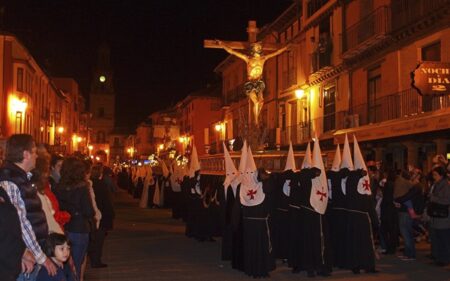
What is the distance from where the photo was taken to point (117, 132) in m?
136

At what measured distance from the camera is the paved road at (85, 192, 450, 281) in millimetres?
9742

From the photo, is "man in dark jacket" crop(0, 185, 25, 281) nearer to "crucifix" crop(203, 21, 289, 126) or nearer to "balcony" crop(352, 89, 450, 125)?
"crucifix" crop(203, 21, 289, 126)

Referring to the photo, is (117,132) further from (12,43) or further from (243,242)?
(243,242)

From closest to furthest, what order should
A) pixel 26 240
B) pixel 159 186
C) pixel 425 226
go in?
1. pixel 26 240
2. pixel 425 226
3. pixel 159 186

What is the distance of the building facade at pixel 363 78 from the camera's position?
18.3 metres

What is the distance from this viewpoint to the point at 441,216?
414 inches

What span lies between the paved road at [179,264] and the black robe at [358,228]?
0.24 m

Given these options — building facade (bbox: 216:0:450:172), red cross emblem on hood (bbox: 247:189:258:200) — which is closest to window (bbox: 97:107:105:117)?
building facade (bbox: 216:0:450:172)

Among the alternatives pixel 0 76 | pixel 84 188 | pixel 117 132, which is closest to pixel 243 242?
pixel 84 188

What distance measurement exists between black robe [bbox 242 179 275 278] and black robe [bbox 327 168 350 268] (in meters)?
1.26

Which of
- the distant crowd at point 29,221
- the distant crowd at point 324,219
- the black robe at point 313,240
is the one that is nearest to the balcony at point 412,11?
the distant crowd at point 324,219

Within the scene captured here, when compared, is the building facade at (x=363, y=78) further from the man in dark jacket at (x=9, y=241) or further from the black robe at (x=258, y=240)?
the man in dark jacket at (x=9, y=241)

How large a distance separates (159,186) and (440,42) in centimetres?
1387

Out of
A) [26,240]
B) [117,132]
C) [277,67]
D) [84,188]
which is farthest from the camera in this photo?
[117,132]
